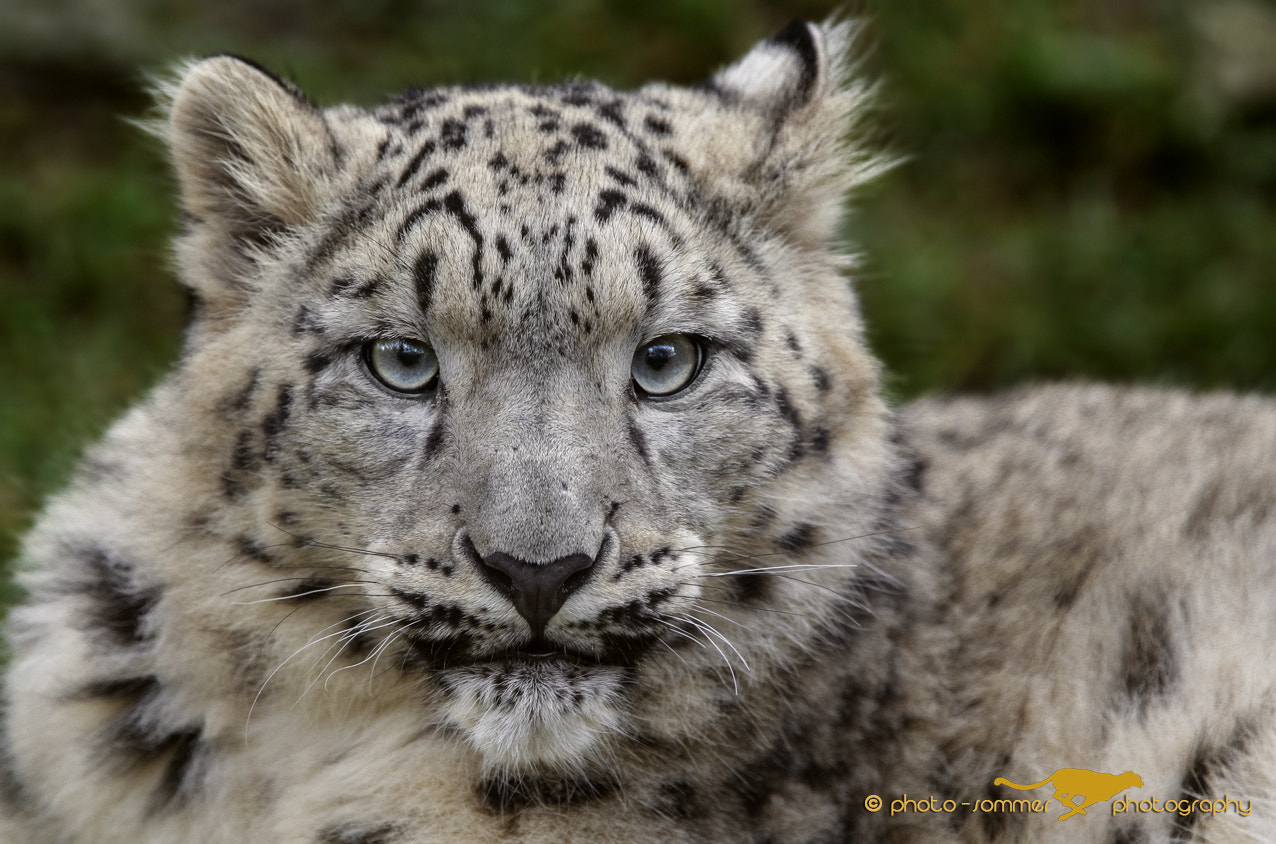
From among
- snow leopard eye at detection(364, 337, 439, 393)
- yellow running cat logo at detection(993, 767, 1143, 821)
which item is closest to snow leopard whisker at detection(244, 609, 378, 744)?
snow leopard eye at detection(364, 337, 439, 393)

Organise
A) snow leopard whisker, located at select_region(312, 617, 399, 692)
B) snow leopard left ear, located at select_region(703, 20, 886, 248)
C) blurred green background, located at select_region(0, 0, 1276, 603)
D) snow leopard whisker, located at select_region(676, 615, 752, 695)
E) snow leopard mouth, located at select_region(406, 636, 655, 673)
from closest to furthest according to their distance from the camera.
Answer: snow leopard mouth, located at select_region(406, 636, 655, 673) < snow leopard whisker, located at select_region(312, 617, 399, 692) < snow leopard whisker, located at select_region(676, 615, 752, 695) < snow leopard left ear, located at select_region(703, 20, 886, 248) < blurred green background, located at select_region(0, 0, 1276, 603)

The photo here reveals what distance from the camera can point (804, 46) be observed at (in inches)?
187

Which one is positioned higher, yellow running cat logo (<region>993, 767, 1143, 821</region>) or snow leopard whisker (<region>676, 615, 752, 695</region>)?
snow leopard whisker (<region>676, 615, 752, 695</region>)

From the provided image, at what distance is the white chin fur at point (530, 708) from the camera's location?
3.75m

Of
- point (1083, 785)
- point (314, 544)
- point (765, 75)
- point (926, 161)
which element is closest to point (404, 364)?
point (314, 544)

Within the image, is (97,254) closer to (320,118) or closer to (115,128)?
(115,128)

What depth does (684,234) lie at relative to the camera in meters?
4.13

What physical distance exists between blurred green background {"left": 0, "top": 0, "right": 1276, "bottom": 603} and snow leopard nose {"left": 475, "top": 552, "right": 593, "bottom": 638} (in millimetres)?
4957

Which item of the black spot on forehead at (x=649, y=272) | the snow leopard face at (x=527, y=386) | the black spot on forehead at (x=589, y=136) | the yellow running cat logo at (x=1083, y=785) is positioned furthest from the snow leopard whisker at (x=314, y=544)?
the yellow running cat logo at (x=1083, y=785)

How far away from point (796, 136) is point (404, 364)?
154 centimetres

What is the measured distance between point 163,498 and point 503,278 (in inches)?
55.8

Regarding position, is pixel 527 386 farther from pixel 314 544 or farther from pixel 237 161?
pixel 237 161

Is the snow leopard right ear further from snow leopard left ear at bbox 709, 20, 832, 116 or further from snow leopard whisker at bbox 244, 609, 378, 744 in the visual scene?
snow leopard left ear at bbox 709, 20, 832, 116

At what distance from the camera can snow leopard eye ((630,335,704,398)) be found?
13.3ft
